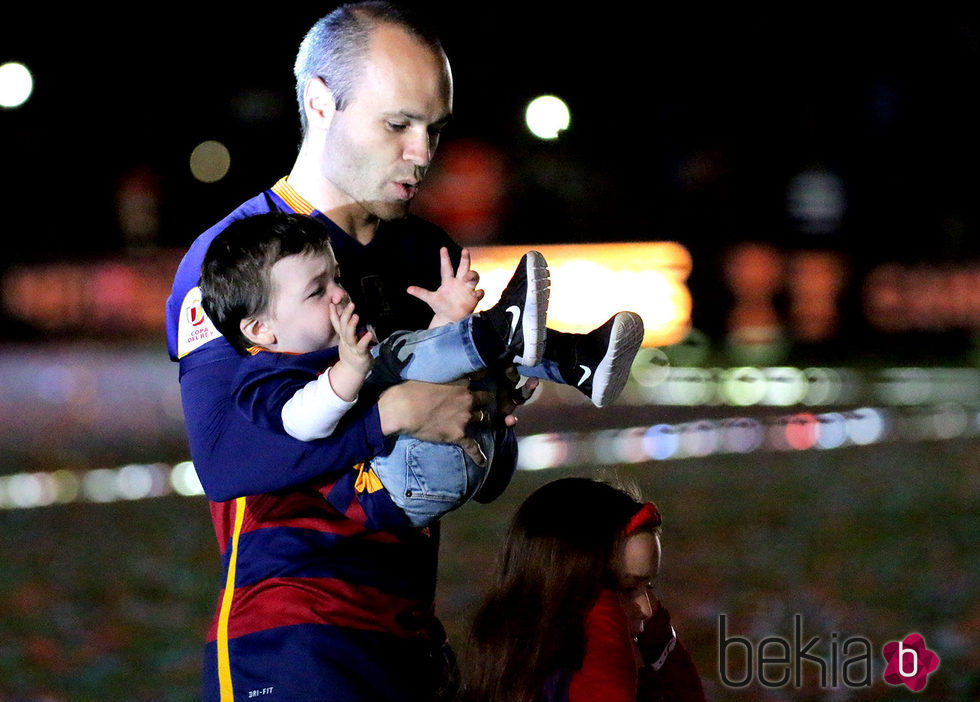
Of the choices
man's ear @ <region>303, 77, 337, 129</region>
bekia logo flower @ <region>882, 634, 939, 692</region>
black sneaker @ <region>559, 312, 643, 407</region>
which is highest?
man's ear @ <region>303, 77, 337, 129</region>

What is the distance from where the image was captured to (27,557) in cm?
995

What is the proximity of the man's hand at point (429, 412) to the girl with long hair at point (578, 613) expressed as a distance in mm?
588

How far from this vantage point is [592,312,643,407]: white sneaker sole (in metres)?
2.77

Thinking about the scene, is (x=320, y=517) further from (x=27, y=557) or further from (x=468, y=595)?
(x=27, y=557)

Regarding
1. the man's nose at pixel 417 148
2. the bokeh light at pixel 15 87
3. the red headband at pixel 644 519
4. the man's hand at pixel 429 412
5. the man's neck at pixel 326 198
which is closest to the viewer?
the man's hand at pixel 429 412

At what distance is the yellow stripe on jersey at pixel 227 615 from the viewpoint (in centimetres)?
263

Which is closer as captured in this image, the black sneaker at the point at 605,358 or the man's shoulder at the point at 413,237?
the black sneaker at the point at 605,358

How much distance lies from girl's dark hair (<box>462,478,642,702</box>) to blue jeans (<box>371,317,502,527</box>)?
554mm

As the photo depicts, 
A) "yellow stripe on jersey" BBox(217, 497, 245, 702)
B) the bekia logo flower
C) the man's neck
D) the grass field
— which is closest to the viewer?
"yellow stripe on jersey" BBox(217, 497, 245, 702)

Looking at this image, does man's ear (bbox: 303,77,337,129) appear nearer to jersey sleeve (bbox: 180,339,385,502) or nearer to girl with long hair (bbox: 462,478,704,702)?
jersey sleeve (bbox: 180,339,385,502)

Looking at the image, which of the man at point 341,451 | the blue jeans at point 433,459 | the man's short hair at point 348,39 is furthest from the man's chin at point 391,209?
the blue jeans at point 433,459

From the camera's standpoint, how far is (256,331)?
2.62 meters

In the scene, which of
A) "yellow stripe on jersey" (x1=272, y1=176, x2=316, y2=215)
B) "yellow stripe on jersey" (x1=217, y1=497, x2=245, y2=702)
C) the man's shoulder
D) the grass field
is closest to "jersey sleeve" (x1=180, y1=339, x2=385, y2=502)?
"yellow stripe on jersey" (x1=217, y1=497, x2=245, y2=702)

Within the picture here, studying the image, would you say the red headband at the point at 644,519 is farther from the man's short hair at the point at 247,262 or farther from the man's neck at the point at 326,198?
the man's short hair at the point at 247,262
